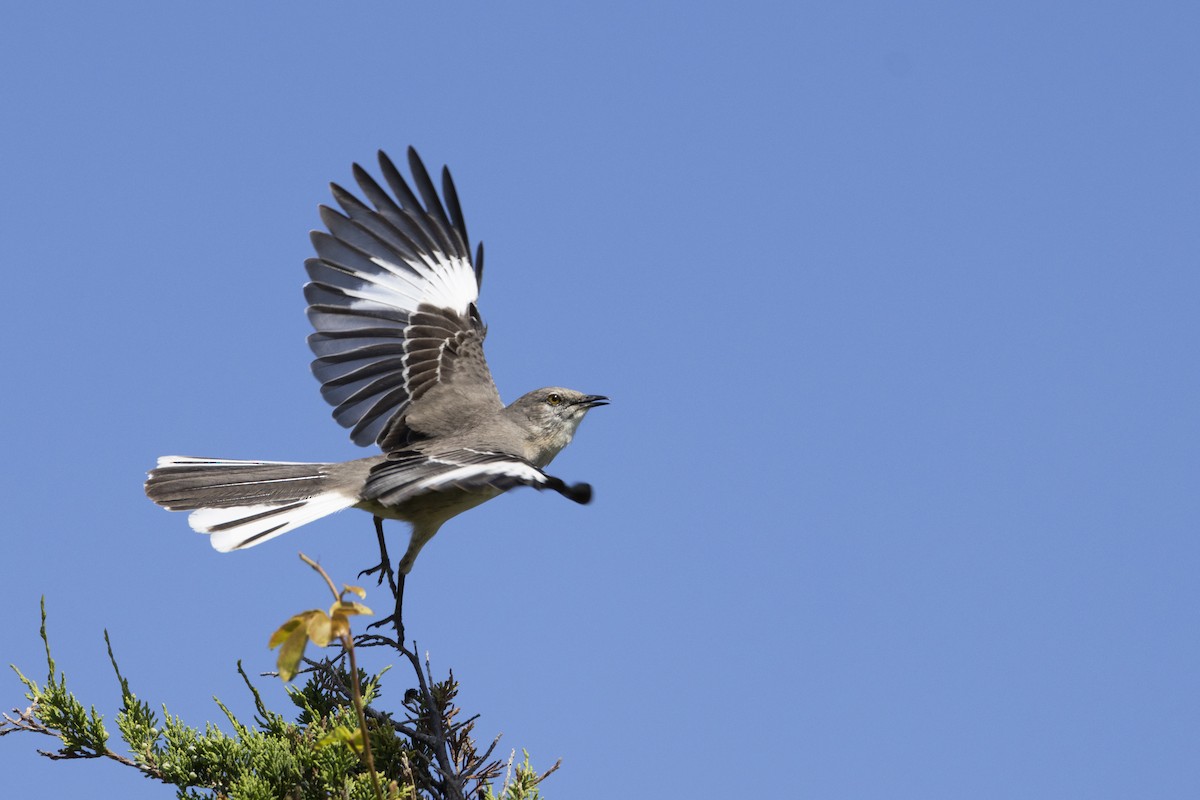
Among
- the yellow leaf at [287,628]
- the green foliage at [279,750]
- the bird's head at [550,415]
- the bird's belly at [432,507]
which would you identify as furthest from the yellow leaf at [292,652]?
the bird's head at [550,415]

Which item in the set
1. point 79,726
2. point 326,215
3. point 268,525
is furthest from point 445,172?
point 79,726

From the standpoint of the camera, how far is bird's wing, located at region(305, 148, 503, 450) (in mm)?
5812

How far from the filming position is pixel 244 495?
14.8 feet

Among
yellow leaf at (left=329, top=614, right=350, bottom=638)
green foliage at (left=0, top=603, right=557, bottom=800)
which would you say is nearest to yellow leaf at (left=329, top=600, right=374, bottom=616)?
yellow leaf at (left=329, top=614, right=350, bottom=638)

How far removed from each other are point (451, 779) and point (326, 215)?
12.5ft

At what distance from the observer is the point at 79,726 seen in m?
3.25

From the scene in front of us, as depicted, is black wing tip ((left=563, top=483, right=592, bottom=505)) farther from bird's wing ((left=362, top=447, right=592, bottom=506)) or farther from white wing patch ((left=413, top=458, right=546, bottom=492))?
white wing patch ((left=413, top=458, right=546, bottom=492))

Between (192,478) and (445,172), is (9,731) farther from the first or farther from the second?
(445,172)

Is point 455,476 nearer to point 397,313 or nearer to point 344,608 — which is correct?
point 344,608

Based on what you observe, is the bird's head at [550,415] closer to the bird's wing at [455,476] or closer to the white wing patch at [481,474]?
the bird's wing at [455,476]

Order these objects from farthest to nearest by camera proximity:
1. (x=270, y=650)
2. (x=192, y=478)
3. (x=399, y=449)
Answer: (x=399, y=449) → (x=192, y=478) → (x=270, y=650)

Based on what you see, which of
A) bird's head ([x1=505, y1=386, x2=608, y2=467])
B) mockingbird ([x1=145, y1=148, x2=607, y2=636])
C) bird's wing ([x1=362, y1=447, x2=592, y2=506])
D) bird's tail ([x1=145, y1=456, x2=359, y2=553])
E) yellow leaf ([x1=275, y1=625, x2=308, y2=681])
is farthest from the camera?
bird's head ([x1=505, y1=386, x2=608, y2=467])

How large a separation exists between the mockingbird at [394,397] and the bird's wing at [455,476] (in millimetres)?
12

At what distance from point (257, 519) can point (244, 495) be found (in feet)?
1.27
